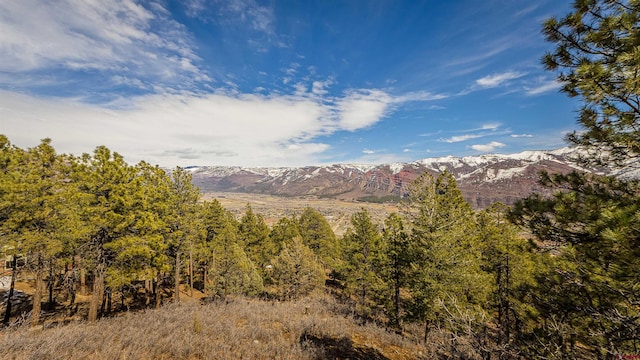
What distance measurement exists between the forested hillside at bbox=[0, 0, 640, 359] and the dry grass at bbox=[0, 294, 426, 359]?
0.78ft

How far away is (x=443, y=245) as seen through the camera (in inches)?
524

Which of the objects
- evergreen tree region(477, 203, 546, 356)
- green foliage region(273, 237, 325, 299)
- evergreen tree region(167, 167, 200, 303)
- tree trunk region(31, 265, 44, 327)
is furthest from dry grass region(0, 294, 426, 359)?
green foliage region(273, 237, 325, 299)

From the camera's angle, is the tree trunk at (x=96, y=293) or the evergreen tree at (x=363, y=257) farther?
the evergreen tree at (x=363, y=257)

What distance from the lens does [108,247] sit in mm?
13234

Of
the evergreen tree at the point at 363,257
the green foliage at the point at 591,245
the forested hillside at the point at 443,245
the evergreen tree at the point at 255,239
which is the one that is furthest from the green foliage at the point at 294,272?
the green foliage at the point at 591,245

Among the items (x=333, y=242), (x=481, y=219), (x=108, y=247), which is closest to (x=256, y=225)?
(x=333, y=242)

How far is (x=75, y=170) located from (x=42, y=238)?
157 inches

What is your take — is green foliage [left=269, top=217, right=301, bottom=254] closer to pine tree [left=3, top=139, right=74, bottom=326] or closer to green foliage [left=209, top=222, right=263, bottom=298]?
green foliage [left=209, top=222, right=263, bottom=298]

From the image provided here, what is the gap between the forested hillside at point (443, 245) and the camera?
407 centimetres

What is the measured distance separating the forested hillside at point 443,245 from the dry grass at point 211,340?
0.78 feet

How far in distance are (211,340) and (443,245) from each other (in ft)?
37.0

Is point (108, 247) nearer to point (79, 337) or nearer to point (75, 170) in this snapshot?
point (75, 170)

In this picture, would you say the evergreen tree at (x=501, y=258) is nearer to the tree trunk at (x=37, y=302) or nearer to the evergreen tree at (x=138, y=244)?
the evergreen tree at (x=138, y=244)

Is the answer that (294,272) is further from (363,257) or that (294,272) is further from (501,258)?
(501,258)
